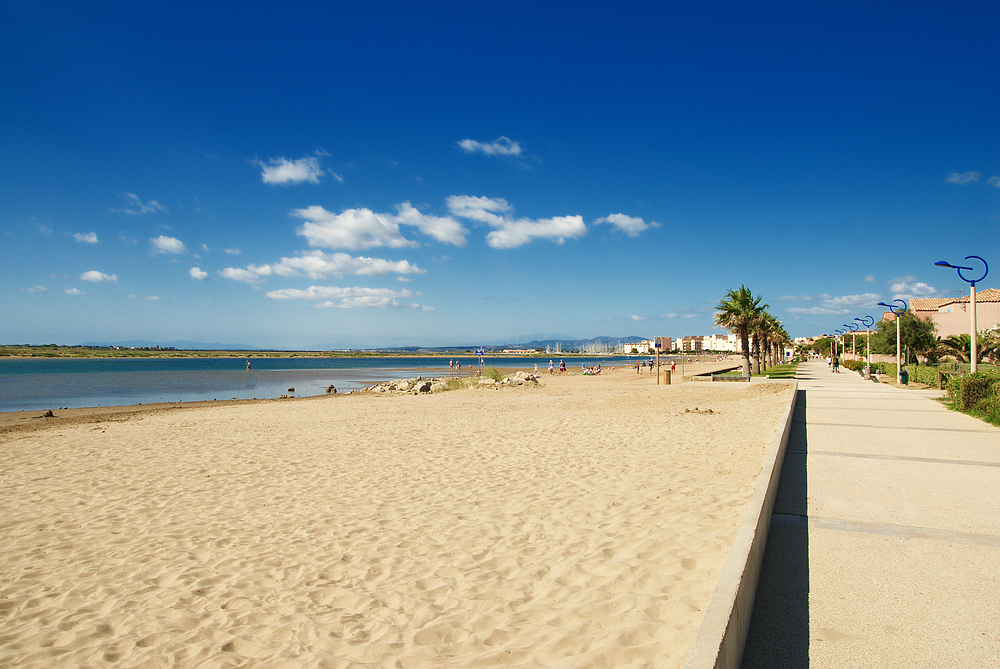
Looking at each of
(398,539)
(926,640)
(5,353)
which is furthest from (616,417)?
(5,353)

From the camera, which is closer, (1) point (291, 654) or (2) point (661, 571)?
(1) point (291, 654)

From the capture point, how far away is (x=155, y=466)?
8.55 meters

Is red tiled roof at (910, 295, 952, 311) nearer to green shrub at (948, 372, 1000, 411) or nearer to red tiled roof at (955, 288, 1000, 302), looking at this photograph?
red tiled roof at (955, 288, 1000, 302)

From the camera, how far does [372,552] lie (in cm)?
464

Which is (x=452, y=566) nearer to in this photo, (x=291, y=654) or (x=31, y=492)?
(x=291, y=654)

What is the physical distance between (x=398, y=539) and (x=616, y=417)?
9.45 m

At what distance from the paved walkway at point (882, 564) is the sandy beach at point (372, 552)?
0.48m

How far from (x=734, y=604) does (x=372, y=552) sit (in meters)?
3.02

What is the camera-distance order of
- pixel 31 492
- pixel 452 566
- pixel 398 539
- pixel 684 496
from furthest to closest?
pixel 31 492 < pixel 684 496 < pixel 398 539 < pixel 452 566

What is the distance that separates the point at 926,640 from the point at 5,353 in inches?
6867

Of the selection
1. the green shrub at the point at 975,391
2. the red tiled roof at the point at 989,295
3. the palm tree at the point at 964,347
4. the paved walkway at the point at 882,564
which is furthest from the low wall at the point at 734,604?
the red tiled roof at the point at 989,295

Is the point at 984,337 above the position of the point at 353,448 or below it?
above

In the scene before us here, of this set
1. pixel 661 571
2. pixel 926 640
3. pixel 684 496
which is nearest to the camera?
pixel 926 640

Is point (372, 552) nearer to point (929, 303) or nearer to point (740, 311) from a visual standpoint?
point (740, 311)
